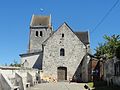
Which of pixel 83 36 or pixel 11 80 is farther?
pixel 83 36

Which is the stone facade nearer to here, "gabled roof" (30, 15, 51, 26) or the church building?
the church building

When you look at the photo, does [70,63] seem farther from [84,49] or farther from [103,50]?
[103,50]

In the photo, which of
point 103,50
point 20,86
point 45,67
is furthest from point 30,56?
point 20,86

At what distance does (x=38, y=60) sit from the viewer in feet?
177

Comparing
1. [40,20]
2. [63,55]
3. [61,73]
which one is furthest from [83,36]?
[40,20]

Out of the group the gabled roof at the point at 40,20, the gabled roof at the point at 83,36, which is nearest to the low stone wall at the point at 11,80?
the gabled roof at the point at 83,36

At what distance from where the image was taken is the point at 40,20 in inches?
3051

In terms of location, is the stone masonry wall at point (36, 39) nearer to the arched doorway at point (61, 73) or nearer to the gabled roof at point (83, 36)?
the gabled roof at point (83, 36)

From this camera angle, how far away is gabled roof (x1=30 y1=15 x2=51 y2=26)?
250 feet

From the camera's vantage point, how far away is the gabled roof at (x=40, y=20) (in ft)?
250

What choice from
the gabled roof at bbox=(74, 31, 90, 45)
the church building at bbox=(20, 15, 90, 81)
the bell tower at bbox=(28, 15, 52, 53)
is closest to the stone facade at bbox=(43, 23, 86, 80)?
the church building at bbox=(20, 15, 90, 81)

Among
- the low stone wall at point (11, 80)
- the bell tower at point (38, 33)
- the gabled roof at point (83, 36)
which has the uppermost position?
the bell tower at point (38, 33)

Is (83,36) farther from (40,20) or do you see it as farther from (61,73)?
(40,20)

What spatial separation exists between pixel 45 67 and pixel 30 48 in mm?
25393
